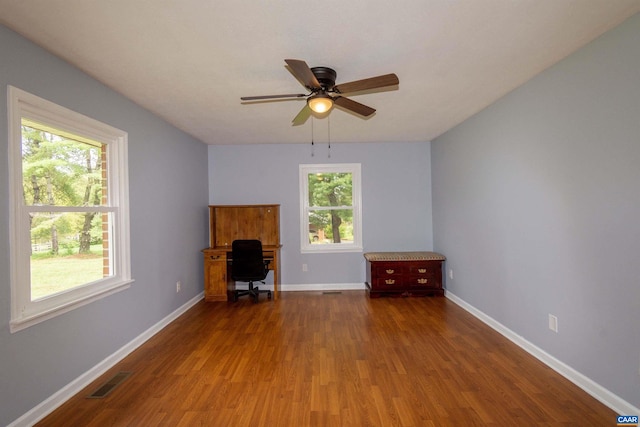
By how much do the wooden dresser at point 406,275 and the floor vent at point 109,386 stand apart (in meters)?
3.25

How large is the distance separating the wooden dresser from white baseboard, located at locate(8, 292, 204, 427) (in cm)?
295

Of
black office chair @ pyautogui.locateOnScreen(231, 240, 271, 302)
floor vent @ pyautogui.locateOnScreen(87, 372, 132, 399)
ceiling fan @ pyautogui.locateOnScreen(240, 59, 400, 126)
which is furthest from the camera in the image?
black office chair @ pyautogui.locateOnScreen(231, 240, 271, 302)

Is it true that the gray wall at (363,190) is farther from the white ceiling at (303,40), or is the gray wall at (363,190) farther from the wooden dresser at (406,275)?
the white ceiling at (303,40)

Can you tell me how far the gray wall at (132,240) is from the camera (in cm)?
190

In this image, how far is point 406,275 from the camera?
188 inches

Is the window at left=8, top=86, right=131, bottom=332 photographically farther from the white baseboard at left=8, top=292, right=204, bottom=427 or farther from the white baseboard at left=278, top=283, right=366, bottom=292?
the white baseboard at left=278, top=283, right=366, bottom=292

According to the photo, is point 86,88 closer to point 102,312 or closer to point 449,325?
point 102,312

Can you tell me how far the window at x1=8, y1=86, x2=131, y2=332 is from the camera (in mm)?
1988

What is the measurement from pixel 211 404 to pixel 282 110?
288 centimetres

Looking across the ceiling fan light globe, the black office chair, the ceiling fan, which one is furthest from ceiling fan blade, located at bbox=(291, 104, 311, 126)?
the black office chair

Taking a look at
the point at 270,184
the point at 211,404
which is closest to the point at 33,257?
the point at 211,404

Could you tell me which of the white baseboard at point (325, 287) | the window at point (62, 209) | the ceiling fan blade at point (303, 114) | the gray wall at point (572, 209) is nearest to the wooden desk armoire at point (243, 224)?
the white baseboard at point (325, 287)

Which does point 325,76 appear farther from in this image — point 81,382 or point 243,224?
point 243,224

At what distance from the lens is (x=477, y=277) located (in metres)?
3.84
